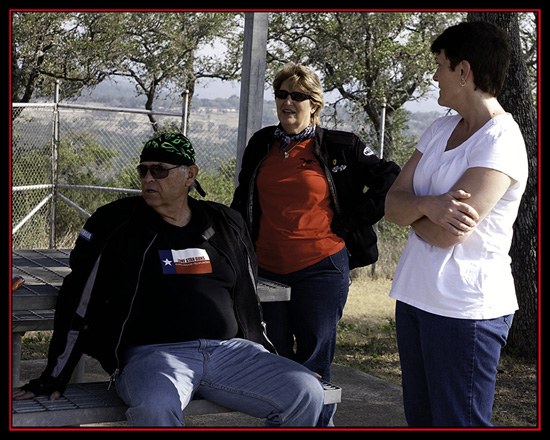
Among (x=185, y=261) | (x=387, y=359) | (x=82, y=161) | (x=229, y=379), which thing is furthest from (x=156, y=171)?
(x=82, y=161)

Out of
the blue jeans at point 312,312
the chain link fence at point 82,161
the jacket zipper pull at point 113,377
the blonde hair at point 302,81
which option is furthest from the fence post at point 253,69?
the chain link fence at point 82,161

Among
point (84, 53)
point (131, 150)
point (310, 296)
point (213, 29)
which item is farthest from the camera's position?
point (213, 29)

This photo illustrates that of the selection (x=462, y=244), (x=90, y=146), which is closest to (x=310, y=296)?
(x=462, y=244)

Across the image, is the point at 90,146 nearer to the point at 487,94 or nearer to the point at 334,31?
the point at 334,31

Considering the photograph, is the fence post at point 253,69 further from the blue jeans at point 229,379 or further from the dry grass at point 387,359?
the dry grass at point 387,359

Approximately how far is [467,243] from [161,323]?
4.07 feet

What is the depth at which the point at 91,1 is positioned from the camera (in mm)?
3887

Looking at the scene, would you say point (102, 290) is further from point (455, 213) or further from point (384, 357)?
point (384, 357)

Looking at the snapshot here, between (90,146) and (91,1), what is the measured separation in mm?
8528

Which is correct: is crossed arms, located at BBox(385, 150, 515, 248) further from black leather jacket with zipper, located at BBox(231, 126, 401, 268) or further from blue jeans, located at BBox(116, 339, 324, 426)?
black leather jacket with zipper, located at BBox(231, 126, 401, 268)

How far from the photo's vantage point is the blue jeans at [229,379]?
2.70m

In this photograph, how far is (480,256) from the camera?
225 cm

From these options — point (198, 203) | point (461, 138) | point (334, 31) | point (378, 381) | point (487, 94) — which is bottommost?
point (378, 381)

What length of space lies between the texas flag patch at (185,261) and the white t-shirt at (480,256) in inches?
37.2
